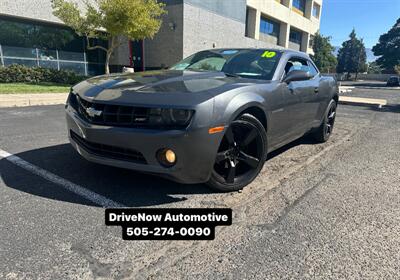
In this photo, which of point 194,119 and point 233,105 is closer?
point 194,119

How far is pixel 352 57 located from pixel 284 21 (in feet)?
171

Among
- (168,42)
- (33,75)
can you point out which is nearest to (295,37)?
(168,42)

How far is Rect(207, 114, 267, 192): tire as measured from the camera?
291cm

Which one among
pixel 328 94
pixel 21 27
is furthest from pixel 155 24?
pixel 328 94

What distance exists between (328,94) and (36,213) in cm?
467

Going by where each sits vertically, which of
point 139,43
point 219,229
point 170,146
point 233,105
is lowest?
point 219,229

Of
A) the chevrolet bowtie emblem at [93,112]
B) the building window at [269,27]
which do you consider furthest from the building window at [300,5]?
the chevrolet bowtie emblem at [93,112]

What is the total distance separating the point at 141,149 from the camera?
2.52 m

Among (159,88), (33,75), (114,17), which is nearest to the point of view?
(159,88)

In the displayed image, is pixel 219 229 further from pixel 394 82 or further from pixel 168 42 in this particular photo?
pixel 394 82

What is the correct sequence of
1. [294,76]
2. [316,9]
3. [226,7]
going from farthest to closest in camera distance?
[316,9] → [226,7] → [294,76]

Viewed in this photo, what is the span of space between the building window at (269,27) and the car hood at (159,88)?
32473 mm

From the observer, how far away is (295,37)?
42875mm

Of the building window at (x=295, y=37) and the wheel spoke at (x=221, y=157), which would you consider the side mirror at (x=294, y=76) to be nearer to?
the wheel spoke at (x=221, y=157)
